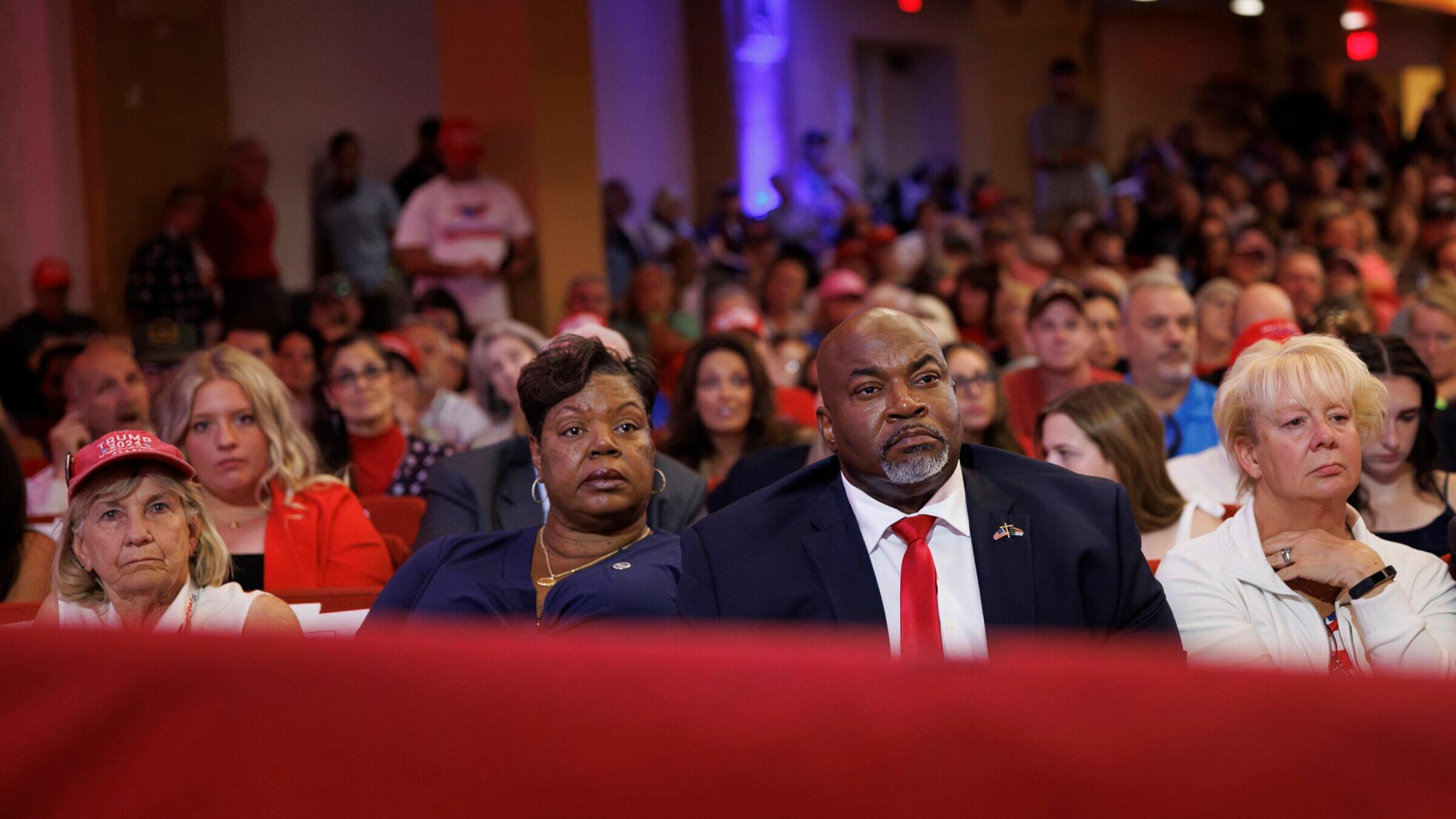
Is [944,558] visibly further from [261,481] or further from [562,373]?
[261,481]

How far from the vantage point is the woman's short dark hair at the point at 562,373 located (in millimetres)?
2877

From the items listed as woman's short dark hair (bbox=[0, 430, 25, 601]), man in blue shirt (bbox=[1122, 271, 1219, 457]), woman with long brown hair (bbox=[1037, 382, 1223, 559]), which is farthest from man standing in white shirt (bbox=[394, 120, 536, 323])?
woman with long brown hair (bbox=[1037, 382, 1223, 559])

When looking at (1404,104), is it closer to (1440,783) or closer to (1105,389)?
(1105,389)

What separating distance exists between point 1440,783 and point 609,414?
228cm

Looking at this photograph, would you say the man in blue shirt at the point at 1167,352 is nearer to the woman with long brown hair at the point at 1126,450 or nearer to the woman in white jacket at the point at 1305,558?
the woman with long brown hair at the point at 1126,450

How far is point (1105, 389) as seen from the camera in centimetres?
357

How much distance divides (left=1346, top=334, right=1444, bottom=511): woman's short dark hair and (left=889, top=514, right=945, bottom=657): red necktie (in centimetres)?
165

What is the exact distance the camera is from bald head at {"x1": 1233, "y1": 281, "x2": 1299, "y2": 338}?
5652 millimetres

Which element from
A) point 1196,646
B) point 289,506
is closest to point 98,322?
point 289,506

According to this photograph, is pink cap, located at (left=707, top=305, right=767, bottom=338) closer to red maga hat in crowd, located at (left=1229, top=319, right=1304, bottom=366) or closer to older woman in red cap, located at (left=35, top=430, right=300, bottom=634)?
red maga hat in crowd, located at (left=1229, top=319, right=1304, bottom=366)

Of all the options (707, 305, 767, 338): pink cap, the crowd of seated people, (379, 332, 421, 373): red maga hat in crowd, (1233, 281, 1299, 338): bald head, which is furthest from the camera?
(707, 305, 767, 338): pink cap

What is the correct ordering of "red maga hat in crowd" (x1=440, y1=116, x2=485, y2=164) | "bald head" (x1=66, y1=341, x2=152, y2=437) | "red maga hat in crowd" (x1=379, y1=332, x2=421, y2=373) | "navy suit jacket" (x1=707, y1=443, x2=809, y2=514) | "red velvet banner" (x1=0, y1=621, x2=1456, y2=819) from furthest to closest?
1. "red maga hat in crowd" (x1=440, y1=116, x2=485, y2=164)
2. "red maga hat in crowd" (x1=379, y1=332, x2=421, y2=373)
3. "bald head" (x1=66, y1=341, x2=152, y2=437)
4. "navy suit jacket" (x1=707, y1=443, x2=809, y2=514)
5. "red velvet banner" (x1=0, y1=621, x2=1456, y2=819)

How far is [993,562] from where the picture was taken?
2113mm

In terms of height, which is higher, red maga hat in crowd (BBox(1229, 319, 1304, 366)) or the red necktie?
red maga hat in crowd (BBox(1229, 319, 1304, 366))
